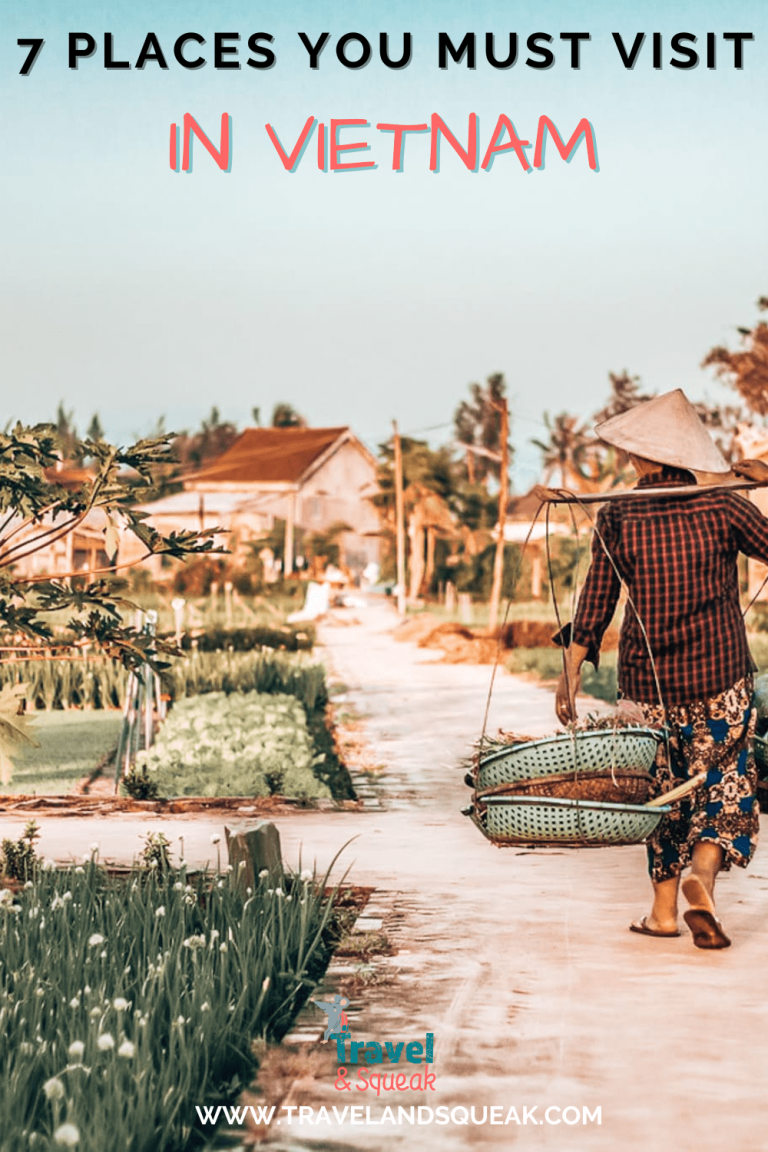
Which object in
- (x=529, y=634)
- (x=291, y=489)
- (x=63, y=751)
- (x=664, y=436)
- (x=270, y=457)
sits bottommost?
(x=529, y=634)

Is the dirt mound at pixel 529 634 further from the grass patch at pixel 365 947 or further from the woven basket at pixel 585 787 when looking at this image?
the woven basket at pixel 585 787

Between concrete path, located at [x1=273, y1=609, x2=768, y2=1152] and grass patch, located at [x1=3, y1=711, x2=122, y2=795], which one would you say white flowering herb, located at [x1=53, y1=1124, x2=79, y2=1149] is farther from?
grass patch, located at [x1=3, y1=711, x2=122, y2=795]

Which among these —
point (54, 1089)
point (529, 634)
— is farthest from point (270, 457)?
point (54, 1089)

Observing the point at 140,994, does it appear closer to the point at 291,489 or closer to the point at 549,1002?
the point at 549,1002

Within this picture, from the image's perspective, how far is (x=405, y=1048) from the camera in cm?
415

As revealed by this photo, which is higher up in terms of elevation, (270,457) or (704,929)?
(270,457)

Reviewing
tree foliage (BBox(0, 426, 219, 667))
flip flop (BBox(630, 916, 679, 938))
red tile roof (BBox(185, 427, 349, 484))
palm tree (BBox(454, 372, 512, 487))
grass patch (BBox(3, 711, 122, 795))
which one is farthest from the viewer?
palm tree (BBox(454, 372, 512, 487))

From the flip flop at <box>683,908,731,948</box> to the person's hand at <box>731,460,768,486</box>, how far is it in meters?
1.39

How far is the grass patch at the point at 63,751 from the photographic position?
10414 mm

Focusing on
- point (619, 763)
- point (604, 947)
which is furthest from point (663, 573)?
point (604, 947)

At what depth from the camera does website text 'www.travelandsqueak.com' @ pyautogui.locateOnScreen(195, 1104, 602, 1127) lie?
364 centimetres

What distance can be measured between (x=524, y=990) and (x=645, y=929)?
84 cm

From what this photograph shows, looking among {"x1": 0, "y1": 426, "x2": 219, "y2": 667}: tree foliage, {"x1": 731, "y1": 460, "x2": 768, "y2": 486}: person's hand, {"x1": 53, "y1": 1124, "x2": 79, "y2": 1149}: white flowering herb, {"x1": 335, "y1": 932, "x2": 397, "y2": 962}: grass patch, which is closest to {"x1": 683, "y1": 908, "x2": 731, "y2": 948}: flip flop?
{"x1": 335, "y1": 932, "x2": 397, "y2": 962}: grass patch

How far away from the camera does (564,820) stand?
4.73 metres
